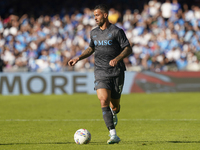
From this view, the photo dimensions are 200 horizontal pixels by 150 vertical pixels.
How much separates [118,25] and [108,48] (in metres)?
15.9

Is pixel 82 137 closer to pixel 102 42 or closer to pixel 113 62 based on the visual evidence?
pixel 113 62

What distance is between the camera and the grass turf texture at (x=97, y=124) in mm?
6332

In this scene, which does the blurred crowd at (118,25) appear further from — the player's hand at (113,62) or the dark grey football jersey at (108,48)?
the player's hand at (113,62)

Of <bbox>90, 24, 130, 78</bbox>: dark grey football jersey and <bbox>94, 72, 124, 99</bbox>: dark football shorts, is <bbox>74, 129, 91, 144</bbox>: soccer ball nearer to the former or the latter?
<bbox>94, 72, 124, 99</bbox>: dark football shorts

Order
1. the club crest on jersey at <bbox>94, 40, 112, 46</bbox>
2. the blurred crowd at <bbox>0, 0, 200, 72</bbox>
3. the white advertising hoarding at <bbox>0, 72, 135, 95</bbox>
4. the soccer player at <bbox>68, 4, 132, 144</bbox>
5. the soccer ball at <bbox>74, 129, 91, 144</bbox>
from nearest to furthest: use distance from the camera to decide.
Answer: the soccer ball at <bbox>74, 129, 91, 144</bbox>, the soccer player at <bbox>68, 4, 132, 144</bbox>, the club crest on jersey at <bbox>94, 40, 112, 46</bbox>, the white advertising hoarding at <bbox>0, 72, 135, 95</bbox>, the blurred crowd at <bbox>0, 0, 200, 72</bbox>

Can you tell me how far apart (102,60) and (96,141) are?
139cm

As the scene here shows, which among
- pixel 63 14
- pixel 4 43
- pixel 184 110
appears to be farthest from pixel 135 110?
pixel 63 14

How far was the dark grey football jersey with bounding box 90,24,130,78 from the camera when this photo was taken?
656 centimetres

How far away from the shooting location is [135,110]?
1223 cm

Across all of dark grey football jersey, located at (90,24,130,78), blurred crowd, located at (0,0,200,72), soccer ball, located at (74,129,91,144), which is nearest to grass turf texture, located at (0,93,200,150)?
soccer ball, located at (74,129,91,144)

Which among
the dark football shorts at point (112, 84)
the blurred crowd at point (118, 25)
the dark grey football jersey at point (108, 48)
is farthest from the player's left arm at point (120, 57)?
the blurred crowd at point (118, 25)

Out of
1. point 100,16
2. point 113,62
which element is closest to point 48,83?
point 100,16

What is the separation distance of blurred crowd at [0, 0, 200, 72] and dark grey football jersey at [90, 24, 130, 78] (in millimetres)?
11595

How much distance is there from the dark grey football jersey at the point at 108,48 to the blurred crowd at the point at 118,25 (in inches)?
456
